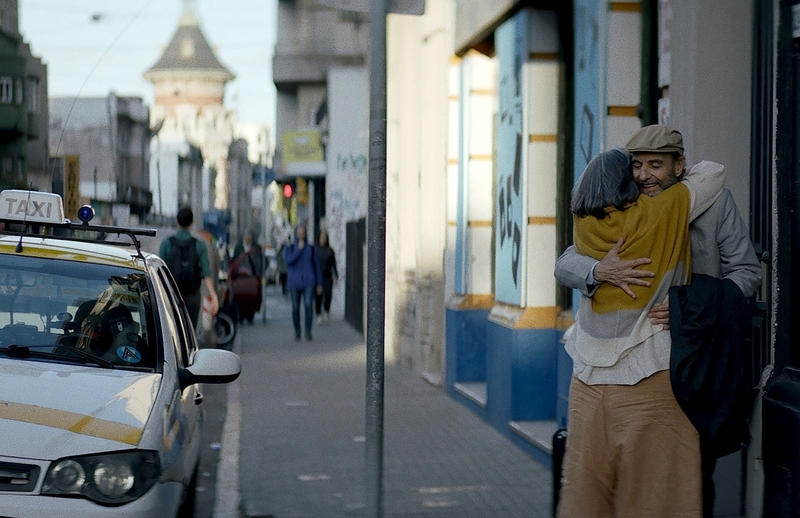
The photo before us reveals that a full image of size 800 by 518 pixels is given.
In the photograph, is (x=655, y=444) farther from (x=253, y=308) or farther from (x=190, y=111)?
(x=190, y=111)

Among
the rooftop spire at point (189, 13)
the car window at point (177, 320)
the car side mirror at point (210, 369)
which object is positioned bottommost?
the car side mirror at point (210, 369)

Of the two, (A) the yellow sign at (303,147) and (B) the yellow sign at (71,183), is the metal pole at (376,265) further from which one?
(A) the yellow sign at (303,147)

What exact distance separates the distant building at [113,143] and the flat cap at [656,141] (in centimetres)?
5191

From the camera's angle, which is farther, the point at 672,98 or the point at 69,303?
the point at 672,98

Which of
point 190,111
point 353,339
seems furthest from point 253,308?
point 190,111

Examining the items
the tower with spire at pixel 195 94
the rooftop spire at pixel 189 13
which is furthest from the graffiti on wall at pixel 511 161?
the rooftop spire at pixel 189 13

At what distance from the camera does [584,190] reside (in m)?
4.32

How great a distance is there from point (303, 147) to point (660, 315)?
32509 millimetres

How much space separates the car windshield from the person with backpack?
7212 mm

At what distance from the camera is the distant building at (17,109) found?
47594 mm

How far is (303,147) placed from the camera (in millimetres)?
36312

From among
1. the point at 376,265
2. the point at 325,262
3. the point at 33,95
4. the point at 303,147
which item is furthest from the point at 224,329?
the point at 33,95

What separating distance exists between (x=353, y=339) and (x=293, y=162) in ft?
52.3

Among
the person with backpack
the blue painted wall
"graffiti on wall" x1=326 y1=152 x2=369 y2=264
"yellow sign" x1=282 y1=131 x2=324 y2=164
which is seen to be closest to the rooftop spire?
"yellow sign" x1=282 y1=131 x2=324 y2=164
